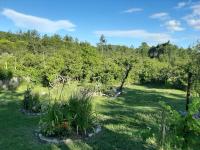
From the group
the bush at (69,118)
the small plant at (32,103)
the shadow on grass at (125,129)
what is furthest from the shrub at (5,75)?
the bush at (69,118)

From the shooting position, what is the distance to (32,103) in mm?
10008

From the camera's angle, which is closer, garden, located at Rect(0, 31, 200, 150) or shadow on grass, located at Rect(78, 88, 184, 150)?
garden, located at Rect(0, 31, 200, 150)

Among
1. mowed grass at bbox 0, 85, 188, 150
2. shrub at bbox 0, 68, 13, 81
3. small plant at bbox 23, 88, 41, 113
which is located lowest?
mowed grass at bbox 0, 85, 188, 150

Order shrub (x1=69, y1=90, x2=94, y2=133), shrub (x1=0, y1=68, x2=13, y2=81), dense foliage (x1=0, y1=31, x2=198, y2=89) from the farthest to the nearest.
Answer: dense foliage (x1=0, y1=31, x2=198, y2=89) → shrub (x1=0, y1=68, x2=13, y2=81) → shrub (x1=69, y1=90, x2=94, y2=133)

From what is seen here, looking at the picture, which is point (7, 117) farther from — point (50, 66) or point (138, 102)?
point (50, 66)

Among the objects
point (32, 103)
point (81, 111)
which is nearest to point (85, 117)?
point (81, 111)

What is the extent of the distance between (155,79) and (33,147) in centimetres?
1823

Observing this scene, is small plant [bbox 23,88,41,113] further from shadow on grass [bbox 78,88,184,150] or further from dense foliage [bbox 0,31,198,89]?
dense foliage [bbox 0,31,198,89]

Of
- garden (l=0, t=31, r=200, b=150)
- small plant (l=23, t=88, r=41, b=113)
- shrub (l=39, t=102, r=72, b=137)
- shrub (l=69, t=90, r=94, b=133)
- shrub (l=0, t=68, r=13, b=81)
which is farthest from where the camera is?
shrub (l=0, t=68, r=13, b=81)

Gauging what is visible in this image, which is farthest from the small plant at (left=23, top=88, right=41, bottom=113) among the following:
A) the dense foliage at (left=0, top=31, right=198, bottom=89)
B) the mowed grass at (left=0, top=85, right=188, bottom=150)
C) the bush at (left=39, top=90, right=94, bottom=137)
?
the dense foliage at (left=0, top=31, right=198, bottom=89)

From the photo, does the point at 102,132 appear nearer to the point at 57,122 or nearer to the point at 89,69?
the point at 57,122

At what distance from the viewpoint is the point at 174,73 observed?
22125 millimetres

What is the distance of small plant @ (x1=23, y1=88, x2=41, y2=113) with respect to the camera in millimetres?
9922

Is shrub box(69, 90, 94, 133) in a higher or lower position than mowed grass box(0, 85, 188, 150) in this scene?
higher
